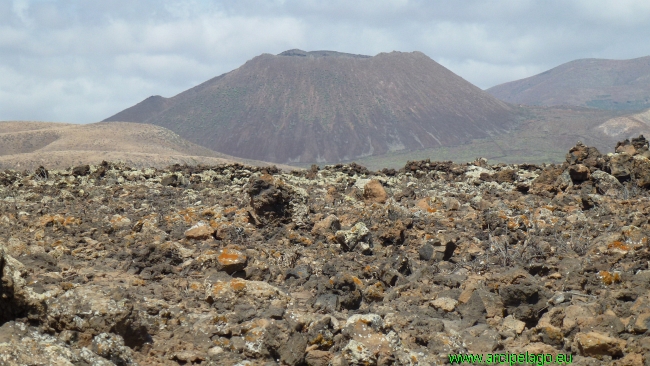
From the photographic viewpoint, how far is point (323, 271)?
6.35 m

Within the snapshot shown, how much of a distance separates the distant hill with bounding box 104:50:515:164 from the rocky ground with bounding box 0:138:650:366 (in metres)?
94.6

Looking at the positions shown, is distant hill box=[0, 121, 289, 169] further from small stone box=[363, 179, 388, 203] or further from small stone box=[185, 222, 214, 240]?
small stone box=[185, 222, 214, 240]

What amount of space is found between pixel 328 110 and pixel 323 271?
387ft

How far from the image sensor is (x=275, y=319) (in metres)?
4.48

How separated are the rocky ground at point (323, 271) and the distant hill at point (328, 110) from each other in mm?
94615

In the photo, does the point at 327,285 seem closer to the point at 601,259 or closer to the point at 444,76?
the point at 601,259

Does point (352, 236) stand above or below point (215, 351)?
above

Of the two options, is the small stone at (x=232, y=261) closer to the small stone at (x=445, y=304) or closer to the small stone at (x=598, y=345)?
the small stone at (x=445, y=304)

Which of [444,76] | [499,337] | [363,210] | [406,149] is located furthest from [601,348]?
[444,76]

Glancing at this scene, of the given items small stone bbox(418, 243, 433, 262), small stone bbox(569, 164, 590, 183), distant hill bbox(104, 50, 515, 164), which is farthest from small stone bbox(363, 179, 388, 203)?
distant hill bbox(104, 50, 515, 164)

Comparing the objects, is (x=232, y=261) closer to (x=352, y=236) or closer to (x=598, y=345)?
(x=352, y=236)

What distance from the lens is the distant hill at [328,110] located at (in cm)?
11231

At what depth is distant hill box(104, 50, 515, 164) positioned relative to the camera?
112312mm

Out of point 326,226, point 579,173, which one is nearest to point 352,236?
point 326,226
